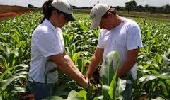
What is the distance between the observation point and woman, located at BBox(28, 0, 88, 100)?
161 inches

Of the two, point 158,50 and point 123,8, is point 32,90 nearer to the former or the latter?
point 158,50

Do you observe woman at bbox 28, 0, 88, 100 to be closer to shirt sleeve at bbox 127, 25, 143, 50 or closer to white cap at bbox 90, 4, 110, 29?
white cap at bbox 90, 4, 110, 29

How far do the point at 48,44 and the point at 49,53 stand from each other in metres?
0.09

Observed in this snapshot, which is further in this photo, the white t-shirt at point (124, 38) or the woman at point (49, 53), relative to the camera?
the white t-shirt at point (124, 38)

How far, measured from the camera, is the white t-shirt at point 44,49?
4.08 meters

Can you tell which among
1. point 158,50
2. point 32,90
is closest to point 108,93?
point 32,90

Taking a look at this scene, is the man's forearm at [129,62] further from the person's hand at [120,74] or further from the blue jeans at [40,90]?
the blue jeans at [40,90]

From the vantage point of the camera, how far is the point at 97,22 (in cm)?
424

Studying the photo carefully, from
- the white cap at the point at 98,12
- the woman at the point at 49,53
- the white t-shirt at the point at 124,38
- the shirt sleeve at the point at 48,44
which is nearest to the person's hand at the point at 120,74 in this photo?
the white t-shirt at the point at 124,38

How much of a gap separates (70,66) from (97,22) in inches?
19.4

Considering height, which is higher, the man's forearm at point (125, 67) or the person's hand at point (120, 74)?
the man's forearm at point (125, 67)

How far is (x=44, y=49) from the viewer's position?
161 inches

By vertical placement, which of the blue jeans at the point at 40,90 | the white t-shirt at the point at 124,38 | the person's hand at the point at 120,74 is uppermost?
the white t-shirt at the point at 124,38

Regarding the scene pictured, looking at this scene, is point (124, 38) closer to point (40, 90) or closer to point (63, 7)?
point (63, 7)
